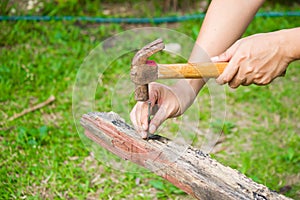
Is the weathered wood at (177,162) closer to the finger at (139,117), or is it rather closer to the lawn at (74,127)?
the finger at (139,117)

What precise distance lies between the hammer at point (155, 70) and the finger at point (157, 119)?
0.13 meters

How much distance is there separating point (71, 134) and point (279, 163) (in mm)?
1228

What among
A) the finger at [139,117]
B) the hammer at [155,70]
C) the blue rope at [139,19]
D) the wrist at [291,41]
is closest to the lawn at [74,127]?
the blue rope at [139,19]

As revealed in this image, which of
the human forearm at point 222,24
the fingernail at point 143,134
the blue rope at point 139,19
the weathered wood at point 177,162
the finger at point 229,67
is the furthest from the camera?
the blue rope at point 139,19

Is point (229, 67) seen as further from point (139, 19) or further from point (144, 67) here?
point (139, 19)

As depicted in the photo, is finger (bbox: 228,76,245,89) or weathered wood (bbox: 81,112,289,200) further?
finger (bbox: 228,76,245,89)

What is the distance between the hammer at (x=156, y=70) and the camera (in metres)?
1.64

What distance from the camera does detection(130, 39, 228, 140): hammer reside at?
1.64m

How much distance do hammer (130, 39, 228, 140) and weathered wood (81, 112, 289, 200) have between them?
0.78 feet

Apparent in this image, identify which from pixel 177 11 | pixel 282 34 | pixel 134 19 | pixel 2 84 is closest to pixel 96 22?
pixel 134 19

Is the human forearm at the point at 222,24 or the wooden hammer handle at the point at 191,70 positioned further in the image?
the human forearm at the point at 222,24

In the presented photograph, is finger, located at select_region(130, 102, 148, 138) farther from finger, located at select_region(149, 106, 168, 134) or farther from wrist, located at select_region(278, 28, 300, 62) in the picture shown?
wrist, located at select_region(278, 28, 300, 62)

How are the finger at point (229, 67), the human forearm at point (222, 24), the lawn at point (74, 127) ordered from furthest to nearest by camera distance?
the lawn at point (74, 127) < the human forearm at point (222, 24) < the finger at point (229, 67)

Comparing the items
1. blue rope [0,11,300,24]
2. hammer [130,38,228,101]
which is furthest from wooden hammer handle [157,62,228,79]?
blue rope [0,11,300,24]
